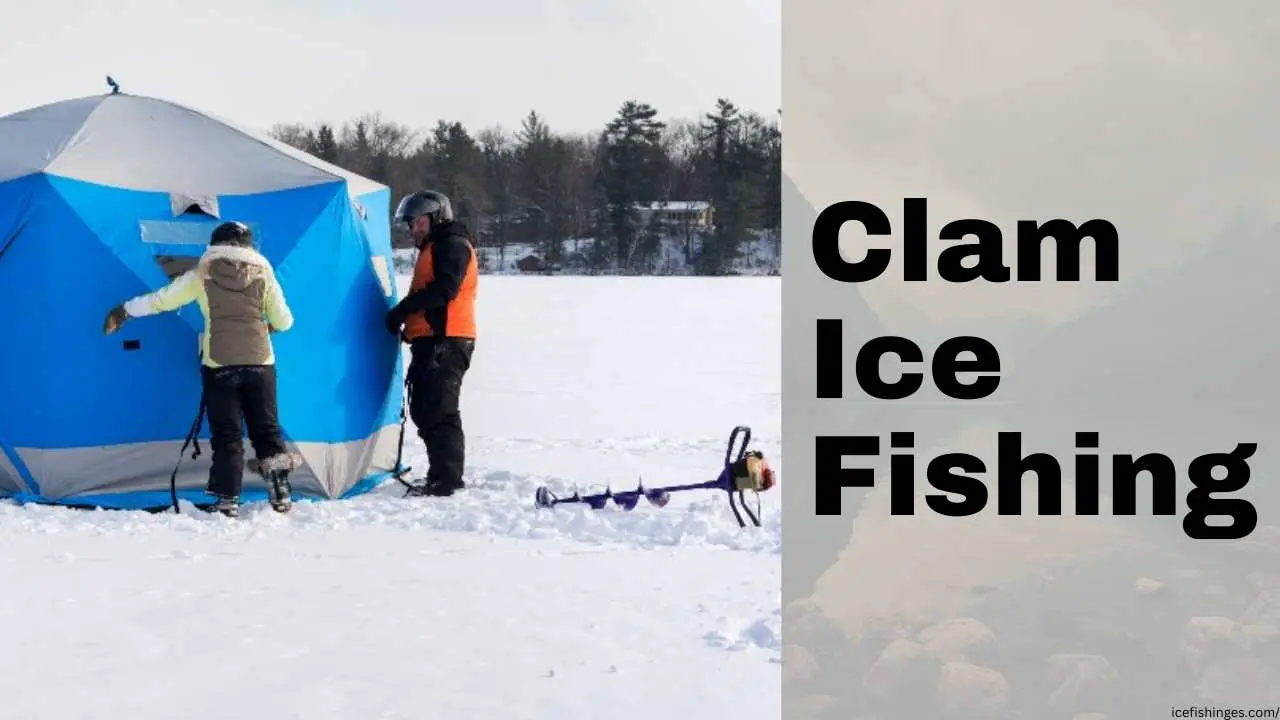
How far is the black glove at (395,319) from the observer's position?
618 centimetres

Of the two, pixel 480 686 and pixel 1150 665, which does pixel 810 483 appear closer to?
pixel 1150 665

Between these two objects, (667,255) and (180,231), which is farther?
(667,255)

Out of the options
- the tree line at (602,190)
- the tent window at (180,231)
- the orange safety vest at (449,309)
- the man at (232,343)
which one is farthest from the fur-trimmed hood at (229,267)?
the tree line at (602,190)

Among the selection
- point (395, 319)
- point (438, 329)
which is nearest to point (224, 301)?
point (395, 319)

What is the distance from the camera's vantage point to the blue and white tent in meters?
5.68

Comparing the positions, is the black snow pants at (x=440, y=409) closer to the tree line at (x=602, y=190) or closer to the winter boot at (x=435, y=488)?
the winter boot at (x=435, y=488)

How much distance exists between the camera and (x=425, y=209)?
20.4 ft

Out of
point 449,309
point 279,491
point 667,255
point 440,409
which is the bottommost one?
point 279,491

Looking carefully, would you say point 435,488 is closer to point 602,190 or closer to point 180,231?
point 180,231

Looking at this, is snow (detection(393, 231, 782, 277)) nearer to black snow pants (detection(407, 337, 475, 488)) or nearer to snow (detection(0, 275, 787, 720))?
snow (detection(0, 275, 787, 720))

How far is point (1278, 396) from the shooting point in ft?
34.7

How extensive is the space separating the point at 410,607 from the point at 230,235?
7.84 feet

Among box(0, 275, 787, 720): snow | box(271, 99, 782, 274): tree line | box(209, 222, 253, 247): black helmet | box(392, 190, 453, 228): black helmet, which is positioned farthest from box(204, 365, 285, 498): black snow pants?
box(271, 99, 782, 274): tree line

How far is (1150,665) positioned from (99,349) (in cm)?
467
